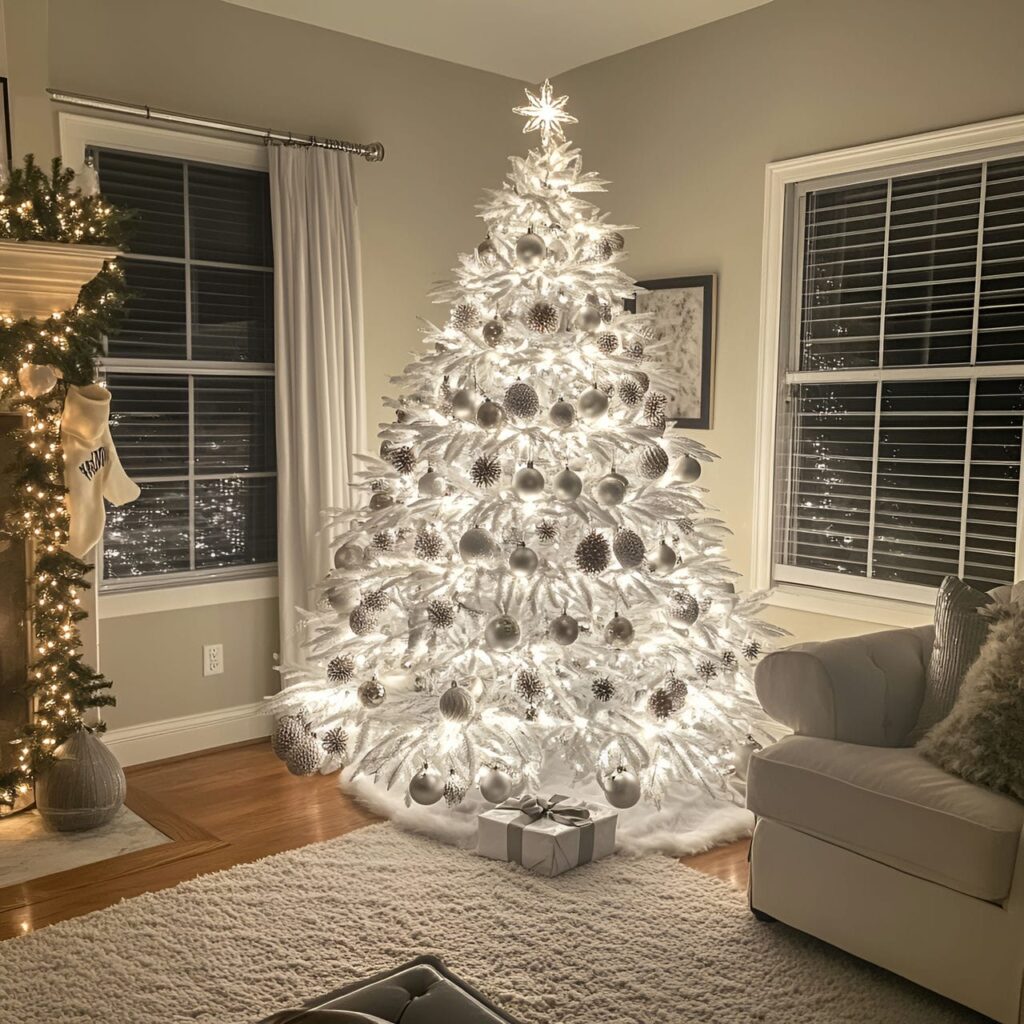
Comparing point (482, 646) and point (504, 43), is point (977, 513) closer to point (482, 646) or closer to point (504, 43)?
point (482, 646)

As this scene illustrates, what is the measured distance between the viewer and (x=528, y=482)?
11.0 ft

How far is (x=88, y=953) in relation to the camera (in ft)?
8.95

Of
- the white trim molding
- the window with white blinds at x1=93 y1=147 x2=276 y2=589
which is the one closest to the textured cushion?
the white trim molding

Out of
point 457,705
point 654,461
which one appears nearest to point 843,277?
point 654,461

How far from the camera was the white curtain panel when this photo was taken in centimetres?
435

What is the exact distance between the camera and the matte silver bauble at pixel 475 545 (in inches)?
→ 131

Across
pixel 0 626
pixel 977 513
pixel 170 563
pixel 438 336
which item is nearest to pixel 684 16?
pixel 438 336

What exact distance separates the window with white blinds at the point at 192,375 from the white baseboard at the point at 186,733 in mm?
576

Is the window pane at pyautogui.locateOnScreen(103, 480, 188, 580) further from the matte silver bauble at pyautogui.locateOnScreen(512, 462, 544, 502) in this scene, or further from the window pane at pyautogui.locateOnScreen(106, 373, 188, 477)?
the matte silver bauble at pyautogui.locateOnScreen(512, 462, 544, 502)

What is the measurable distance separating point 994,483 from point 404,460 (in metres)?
2.05

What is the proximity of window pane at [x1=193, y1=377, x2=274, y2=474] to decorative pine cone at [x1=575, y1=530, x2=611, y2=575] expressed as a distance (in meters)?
1.78

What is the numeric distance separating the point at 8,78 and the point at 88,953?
272 cm

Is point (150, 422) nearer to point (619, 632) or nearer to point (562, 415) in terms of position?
point (562, 415)

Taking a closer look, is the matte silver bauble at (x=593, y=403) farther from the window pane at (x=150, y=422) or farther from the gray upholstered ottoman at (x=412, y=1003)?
the gray upholstered ottoman at (x=412, y=1003)
